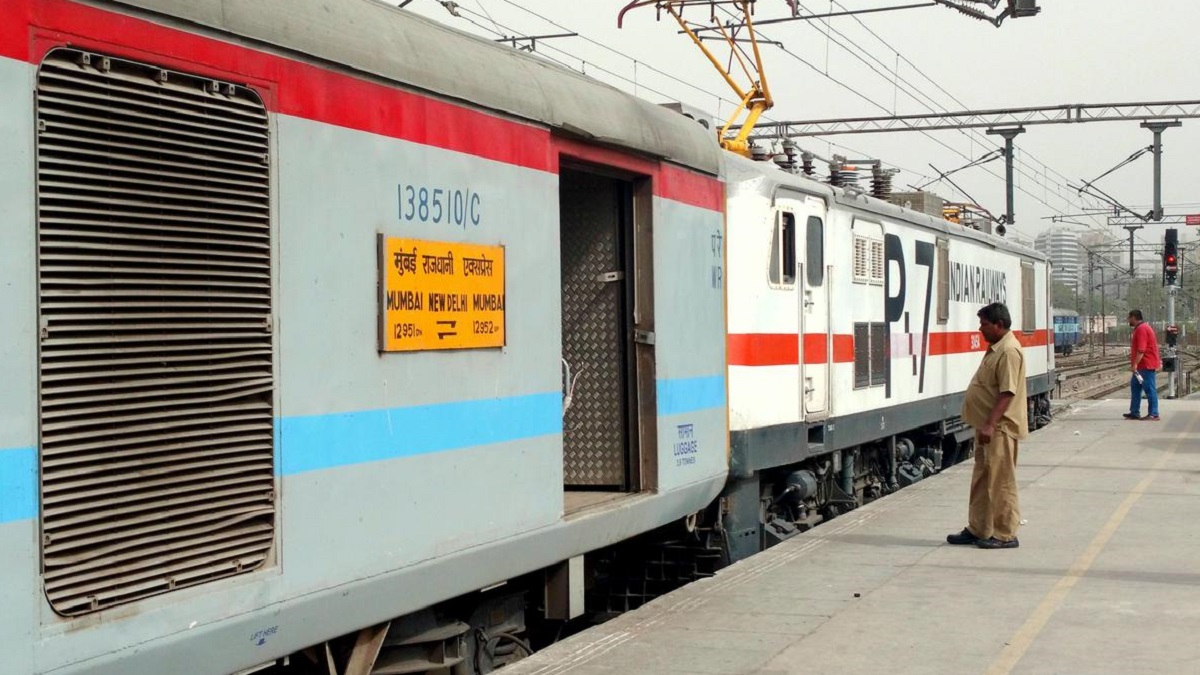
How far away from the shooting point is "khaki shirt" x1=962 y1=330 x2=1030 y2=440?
947 cm

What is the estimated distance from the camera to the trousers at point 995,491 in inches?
378

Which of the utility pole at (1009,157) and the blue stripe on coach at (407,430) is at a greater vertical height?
the utility pole at (1009,157)

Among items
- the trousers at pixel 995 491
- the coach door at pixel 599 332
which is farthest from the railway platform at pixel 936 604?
the coach door at pixel 599 332

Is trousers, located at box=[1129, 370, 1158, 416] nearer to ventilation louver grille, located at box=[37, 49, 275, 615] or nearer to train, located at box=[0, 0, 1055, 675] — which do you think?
train, located at box=[0, 0, 1055, 675]

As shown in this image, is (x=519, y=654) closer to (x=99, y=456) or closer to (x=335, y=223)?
(x=335, y=223)

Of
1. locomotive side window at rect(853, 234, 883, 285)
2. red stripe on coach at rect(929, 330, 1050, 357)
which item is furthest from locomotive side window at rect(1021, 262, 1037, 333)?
locomotive side window at rect(853, 234, 883, 285)

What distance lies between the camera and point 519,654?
23.2 feet

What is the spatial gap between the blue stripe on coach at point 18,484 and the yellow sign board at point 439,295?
1676mm

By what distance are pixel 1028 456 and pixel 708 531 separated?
8254mm

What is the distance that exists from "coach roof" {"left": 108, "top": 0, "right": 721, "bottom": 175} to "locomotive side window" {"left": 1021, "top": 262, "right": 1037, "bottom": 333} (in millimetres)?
12523

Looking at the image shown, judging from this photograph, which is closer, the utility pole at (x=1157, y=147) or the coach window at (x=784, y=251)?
the coach window at (x=784, y=251)

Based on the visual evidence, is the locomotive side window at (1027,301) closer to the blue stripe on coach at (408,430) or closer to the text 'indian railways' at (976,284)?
the text 'indian railways' at (976,284)

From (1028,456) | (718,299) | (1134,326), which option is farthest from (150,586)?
(1134,326)

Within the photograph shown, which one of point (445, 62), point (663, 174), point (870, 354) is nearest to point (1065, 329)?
point (870, 354)
